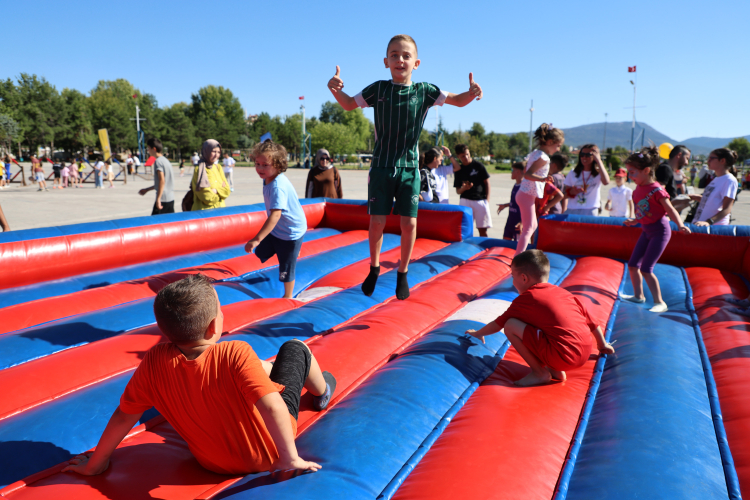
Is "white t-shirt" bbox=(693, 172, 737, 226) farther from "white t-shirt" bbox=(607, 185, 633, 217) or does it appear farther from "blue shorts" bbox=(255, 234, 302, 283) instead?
"blue shorts" bbox=(255, 234, 302, 283)

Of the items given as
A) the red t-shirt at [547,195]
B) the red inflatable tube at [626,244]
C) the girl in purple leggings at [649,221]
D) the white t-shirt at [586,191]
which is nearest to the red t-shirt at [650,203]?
the girl in purple leggings at [649,221]

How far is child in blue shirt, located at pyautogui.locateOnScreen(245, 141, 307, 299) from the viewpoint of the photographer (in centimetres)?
375

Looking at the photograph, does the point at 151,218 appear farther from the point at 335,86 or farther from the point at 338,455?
the point at 338,455

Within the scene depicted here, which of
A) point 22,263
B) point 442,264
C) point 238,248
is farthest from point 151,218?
point 442,264

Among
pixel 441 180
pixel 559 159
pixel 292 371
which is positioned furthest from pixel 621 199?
pixel 292 371

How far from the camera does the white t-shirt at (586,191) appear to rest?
19.2 feet

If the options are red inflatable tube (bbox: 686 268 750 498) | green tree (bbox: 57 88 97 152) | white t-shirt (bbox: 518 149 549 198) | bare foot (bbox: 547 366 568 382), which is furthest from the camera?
green tree (bbox: 57 88 97 152)

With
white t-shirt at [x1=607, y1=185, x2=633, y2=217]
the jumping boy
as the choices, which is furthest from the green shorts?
white t-shirt at [x1=607, y1=185, x2=633, y2=217]

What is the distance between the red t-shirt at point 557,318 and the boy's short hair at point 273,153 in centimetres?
222

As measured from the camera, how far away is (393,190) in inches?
127

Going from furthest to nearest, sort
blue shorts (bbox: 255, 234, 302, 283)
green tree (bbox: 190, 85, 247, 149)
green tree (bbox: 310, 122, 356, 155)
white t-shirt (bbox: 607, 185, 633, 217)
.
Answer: green tree (bbox: 190, 85, 247, 149)
green tree (bbox: 310, 122, 356, 155)
white t-shirt (bbox: 607, 185, 633, 217)
blue shorts (bbox: 255, 234, 302, 283)

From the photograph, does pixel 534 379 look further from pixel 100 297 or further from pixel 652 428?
pixel 100 297

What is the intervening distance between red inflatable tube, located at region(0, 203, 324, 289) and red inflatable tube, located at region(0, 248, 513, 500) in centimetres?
285

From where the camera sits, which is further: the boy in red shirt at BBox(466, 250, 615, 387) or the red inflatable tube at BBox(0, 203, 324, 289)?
the red inflatable tube at BBox(0, 203, 324, 289)
